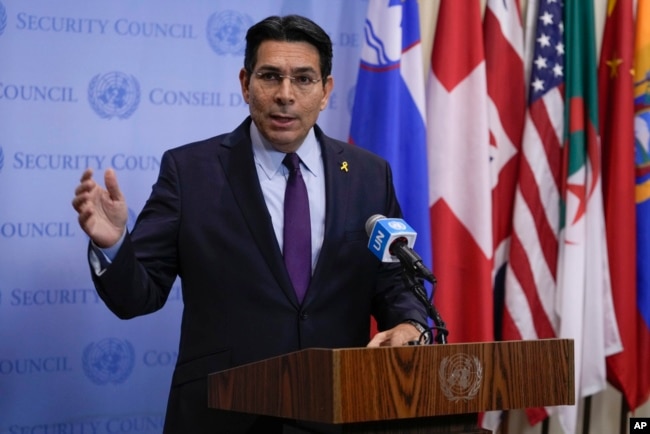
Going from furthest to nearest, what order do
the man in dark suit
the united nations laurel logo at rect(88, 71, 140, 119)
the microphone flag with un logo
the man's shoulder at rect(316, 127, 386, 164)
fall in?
the united nations laurel logo at rect(88, 71, 140, 119)
the man's shoulder at rect(316, 127, 386, 164)
the man in dark suit
the microphone flag with un logo

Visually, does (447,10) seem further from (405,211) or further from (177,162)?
(177,162)

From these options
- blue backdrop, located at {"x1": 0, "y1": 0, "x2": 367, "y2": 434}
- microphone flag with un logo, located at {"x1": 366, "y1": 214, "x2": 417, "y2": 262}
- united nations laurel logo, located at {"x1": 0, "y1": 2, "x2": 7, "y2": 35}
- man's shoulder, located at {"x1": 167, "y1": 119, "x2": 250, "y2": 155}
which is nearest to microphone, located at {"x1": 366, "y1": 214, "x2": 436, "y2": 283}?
microphone flag with un logo, located at {"x1": 366, "y1": 214, "x2": 417, "y2": 262}

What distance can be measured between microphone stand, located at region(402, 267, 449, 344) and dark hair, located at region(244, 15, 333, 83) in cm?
99

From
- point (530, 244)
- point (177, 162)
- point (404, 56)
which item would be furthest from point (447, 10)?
point (177, 162)

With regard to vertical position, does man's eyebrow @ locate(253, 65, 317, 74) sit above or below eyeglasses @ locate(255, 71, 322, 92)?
above

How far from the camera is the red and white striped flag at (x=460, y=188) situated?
154 inches

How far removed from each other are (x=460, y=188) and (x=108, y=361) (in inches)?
64.4

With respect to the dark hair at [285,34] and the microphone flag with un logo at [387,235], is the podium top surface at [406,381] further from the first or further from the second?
the dark hair at [285,34]

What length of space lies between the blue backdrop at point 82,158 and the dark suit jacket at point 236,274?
2.93 feet

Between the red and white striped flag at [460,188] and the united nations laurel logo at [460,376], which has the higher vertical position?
the red and white striped flag at [460,188]

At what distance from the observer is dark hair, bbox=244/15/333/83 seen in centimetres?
271

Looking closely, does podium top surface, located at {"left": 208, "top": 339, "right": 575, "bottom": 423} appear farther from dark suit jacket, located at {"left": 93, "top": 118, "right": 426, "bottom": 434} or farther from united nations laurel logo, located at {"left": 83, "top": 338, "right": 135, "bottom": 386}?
united nations laurel logo, located at {"left": 83, "top": 338, "right": 135, "bottom": 386}

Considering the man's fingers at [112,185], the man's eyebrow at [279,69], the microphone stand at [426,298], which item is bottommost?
the microphone stand at [426,298]

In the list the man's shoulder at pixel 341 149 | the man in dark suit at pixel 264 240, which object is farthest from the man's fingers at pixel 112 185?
the man's shoulder at pixel 341 149
